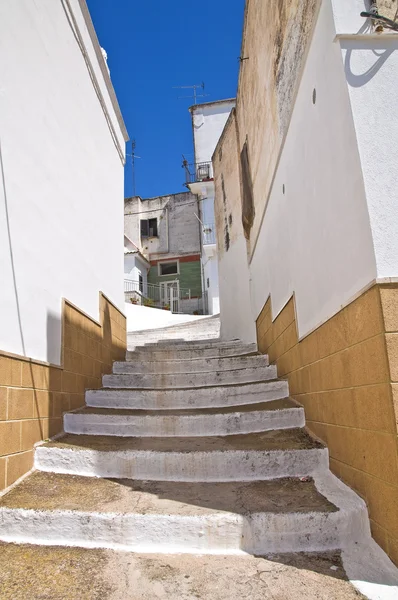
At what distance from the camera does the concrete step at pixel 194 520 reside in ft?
6.69

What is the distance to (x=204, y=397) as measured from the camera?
371 cm

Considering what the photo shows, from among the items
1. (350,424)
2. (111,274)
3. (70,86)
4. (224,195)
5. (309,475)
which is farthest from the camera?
(224,195)

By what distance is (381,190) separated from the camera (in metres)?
1.92

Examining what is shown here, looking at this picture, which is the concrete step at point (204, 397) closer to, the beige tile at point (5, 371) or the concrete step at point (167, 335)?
the beige tile at point (5, 371)

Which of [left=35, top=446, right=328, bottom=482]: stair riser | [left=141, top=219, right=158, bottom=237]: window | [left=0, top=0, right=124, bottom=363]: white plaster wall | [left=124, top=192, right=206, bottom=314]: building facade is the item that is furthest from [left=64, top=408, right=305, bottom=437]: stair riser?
[left=141, top=219, right=158, bottom=237]: window

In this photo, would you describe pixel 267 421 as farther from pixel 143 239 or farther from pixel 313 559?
pixel 143 239

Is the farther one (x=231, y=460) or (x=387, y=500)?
(x=231, y=460)

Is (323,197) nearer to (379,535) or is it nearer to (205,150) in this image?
(379,535)

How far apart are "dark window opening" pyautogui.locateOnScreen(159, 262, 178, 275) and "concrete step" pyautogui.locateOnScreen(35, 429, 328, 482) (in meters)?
19.4

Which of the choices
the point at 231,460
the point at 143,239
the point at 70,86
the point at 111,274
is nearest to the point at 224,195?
the point at 111,274

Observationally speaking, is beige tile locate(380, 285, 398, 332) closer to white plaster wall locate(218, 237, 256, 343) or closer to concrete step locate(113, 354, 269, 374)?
concrete step locate(113, 354, 269, 374)

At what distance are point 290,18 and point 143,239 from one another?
19427 millimetres

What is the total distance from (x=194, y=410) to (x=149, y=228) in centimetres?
1959

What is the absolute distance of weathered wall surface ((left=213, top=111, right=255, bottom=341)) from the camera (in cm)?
662
